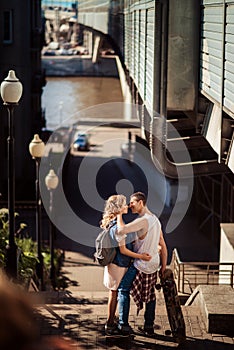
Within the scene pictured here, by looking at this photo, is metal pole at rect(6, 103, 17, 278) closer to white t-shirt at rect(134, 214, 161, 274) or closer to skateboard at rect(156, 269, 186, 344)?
white t-shirt at rect(134, 214, 161, 274)

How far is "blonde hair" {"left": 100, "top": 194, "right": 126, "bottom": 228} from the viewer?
6.93 m

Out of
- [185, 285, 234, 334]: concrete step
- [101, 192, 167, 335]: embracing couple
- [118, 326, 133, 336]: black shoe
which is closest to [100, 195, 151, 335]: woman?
[101, 192, 167, 335]: embracing couple

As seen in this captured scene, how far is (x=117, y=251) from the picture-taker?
708 cm

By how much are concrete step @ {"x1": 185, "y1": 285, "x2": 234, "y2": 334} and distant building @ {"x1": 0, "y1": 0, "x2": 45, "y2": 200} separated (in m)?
19.6

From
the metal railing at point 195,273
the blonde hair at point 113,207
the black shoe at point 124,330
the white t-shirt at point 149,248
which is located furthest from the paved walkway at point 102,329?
the metal railing at point 195,273

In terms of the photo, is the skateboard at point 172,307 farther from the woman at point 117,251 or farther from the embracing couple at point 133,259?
the woman at point 117,251

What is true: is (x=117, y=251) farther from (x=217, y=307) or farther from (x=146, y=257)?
(x=217, y=307)

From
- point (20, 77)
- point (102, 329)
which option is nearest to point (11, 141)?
point (102, 329)

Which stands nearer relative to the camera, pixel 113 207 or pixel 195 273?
pixel 113 207

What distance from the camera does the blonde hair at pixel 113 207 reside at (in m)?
6.93

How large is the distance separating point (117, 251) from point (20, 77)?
23430 millimetres

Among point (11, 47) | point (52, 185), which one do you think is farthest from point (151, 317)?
point (11, 47)

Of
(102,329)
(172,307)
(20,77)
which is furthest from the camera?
(20,77)

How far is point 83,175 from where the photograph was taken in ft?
115
